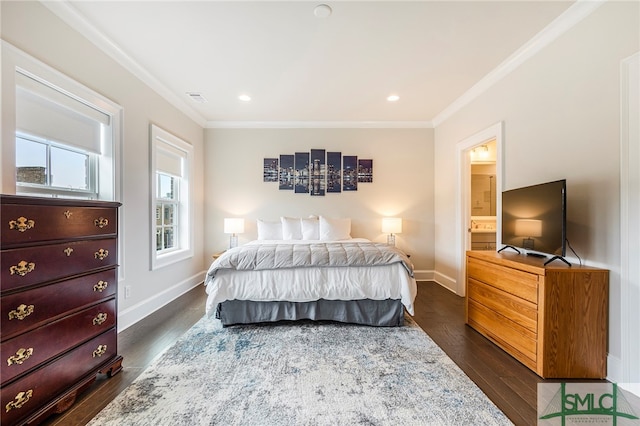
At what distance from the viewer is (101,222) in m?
1.64

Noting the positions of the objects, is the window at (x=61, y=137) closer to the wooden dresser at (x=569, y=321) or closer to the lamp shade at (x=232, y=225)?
the lamp shade at (x=232, y=225)

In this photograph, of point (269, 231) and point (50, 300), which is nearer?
point (50, 300)

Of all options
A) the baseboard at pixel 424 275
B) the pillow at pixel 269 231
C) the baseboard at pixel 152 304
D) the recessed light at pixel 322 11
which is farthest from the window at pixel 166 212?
the baseboard at pixel 424 275

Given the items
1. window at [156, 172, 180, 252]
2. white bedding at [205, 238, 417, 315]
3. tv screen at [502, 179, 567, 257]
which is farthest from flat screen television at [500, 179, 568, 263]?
window at [156, 172, 180, 252]

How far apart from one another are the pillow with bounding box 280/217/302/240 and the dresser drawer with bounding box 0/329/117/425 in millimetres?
2405

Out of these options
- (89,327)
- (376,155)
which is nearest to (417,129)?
(376,155)

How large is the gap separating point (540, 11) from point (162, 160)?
3980 millimetres

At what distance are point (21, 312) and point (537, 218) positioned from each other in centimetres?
330

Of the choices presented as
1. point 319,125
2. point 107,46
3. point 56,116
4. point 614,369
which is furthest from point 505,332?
point 107,46

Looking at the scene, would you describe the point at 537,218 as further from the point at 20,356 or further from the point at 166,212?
the point at 166,212

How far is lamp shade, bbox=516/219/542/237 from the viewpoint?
201 cm

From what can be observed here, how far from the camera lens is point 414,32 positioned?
2.09m

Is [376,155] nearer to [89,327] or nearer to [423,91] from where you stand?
[423,91]

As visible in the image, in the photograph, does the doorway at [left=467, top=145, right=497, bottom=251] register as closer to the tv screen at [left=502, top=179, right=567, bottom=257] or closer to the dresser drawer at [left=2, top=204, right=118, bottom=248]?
the tv screen at [left=502, top=179, right=567, bottom=257]
